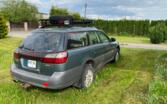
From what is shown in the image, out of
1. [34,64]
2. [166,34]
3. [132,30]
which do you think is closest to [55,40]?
[34,64]

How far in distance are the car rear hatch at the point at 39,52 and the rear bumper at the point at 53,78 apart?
10 centimetres

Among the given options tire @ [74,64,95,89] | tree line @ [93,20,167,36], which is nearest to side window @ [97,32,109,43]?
tire @ [74,64,95,89]

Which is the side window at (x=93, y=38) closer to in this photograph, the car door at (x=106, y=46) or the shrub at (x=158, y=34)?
the car door at (x=106, y=46)

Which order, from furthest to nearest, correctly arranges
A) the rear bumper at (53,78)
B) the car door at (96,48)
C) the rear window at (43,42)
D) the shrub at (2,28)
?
the shrub at (2,28)
the car door at (96,48)
the rear window at (43,42)
the rear bumper at (53,78)

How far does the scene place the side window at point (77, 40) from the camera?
5.42m

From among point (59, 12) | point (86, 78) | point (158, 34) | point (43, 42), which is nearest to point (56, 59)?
point (43, 42)

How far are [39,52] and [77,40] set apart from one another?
1048 millimetres

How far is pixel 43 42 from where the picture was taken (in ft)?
17.6

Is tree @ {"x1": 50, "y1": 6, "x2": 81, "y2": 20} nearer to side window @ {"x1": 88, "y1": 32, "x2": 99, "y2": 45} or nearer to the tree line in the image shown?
the tree line

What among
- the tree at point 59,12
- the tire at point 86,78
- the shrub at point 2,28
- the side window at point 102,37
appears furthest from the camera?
the tree at point 59,12

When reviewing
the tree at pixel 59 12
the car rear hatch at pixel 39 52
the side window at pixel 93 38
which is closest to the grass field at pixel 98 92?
the car rear hatch at pixel 39 52

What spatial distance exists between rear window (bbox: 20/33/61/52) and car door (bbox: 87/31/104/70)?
1.23m

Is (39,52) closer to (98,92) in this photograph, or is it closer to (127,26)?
(98,92)

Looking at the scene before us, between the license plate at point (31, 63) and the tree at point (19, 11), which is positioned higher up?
the tree at point (19, 11)
